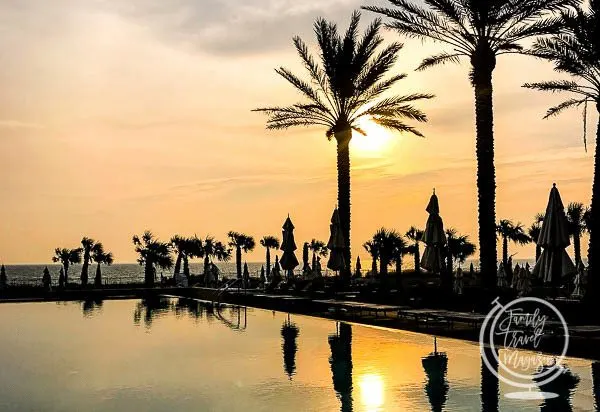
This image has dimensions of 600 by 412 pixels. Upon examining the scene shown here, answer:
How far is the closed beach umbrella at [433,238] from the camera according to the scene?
24719 millimetres

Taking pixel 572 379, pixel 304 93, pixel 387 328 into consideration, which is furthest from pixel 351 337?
pixel 304 93

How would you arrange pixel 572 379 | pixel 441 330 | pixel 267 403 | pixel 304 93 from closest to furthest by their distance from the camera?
1. pixel 267 403
2. pixel 572 379
3. pixel 441 330
4. pixel 304 93

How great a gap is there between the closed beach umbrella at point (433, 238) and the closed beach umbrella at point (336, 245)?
633 cm

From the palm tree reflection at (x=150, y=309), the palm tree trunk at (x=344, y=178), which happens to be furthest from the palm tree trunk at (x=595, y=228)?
the palm tree reflection at (x=150, y=309)

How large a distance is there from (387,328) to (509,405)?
9630 mm

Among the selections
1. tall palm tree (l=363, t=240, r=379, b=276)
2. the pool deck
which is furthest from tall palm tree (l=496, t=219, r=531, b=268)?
the pool deck

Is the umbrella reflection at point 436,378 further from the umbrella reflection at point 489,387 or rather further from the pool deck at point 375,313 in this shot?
the pool deck at point 375,313

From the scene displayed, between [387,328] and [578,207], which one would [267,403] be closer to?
[387,328]

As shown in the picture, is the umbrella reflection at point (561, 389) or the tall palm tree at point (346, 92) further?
the tall palm tree at point (346, 92)

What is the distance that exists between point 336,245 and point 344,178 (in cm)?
281

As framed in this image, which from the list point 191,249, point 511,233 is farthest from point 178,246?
point 511,233

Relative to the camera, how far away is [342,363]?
14797 millimetres

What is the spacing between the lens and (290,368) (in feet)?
47.1

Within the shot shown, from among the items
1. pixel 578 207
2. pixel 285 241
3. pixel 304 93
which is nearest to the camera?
pixel 304 93
